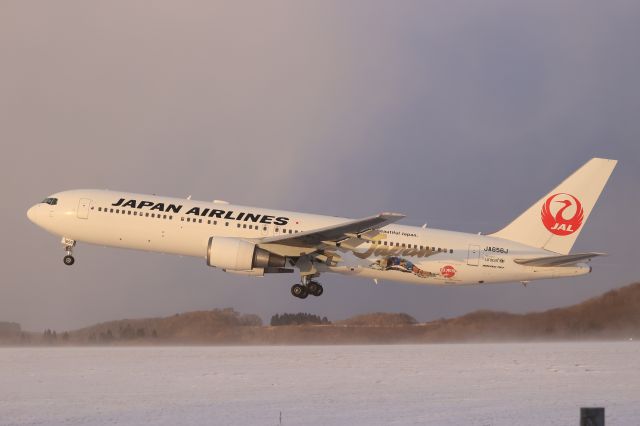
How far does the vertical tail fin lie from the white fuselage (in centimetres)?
155

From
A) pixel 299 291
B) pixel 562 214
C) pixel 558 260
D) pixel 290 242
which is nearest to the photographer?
pixel 290 242

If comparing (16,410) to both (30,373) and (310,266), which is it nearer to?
(30,373)

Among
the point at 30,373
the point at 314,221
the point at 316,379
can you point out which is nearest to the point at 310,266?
the point at 314,221

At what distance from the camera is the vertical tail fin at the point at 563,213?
39250 millimetres

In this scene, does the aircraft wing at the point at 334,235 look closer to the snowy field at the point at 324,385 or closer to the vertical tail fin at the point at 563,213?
the snowy field at the point at 324,385

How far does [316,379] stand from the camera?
94.5 ft

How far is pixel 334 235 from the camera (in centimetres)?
3544

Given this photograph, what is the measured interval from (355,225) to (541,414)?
1381 centimetres

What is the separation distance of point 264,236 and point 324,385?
1073cm

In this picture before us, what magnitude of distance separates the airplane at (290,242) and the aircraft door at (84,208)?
0.04 m

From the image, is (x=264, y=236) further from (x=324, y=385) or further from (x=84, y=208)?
(x=324, y=385)

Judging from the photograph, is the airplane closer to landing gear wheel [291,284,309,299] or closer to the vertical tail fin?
landing gear wheel [291,284,309,299]

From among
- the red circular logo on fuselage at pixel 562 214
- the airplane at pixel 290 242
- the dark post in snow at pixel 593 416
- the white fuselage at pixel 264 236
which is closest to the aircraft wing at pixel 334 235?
the airplane at pixel 290 242

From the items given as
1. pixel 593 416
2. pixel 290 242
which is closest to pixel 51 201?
pixel 290 242
